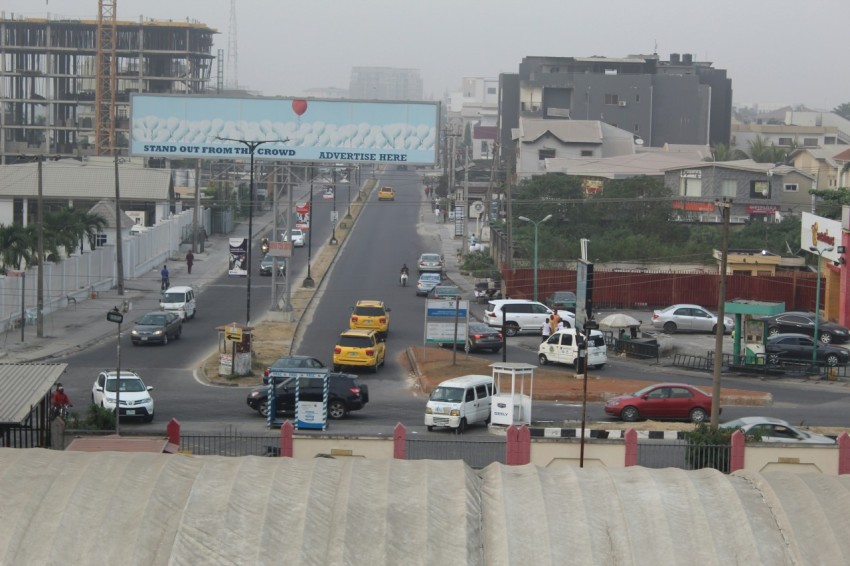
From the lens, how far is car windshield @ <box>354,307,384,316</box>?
45750 millimetres

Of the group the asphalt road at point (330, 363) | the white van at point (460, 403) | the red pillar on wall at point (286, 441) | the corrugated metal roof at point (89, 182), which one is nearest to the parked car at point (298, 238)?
the corrugated metal roof at point (89, 182)

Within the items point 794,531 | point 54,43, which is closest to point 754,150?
point 54,43

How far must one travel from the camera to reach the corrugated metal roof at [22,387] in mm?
22797

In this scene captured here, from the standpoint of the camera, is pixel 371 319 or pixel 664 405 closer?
pixel 664 405

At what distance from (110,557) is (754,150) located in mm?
123076

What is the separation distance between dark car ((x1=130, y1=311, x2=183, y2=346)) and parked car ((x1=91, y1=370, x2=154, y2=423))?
10.6 m

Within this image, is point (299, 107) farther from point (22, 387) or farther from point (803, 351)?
point (22, 387)

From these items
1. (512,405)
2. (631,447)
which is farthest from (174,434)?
(631,447)

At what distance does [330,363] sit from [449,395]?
10.1 m

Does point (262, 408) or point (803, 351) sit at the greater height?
point (803, 351)

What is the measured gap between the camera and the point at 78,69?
5822 inches

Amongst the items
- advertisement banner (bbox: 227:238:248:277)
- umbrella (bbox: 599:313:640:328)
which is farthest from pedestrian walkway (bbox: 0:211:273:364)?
umbrella (bbox: 599:313:640:328)

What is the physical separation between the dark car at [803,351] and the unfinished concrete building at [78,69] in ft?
362

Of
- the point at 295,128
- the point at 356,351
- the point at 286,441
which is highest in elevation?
the point at 295,128
